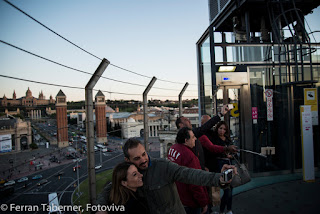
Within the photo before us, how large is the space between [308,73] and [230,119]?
2.46 metres

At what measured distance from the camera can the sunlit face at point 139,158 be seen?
167cm

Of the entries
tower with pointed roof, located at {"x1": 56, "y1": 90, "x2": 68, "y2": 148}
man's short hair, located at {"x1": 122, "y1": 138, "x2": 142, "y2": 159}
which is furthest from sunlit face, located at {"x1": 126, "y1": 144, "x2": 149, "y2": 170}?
tower with pointed roof, located at {"x1": 56, "y1": 90, "x2": 68, "y2": 148}

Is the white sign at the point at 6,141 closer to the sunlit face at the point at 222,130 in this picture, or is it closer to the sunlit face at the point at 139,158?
the sunlit face at the point at 139,158

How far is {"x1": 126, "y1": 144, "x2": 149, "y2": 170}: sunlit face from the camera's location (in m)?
1.67

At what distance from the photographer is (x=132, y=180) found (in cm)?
150

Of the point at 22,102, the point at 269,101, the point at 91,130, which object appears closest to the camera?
the point at 91,130

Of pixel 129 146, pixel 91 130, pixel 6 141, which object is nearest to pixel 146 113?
pixel 91 130

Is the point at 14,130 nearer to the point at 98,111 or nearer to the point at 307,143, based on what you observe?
the point at 98,111

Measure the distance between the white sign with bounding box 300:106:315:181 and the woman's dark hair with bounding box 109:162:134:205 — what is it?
487 centimetres

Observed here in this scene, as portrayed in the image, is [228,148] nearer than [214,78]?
Yes

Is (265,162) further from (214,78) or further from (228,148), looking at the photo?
(228,148)

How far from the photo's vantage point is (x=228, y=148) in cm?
307

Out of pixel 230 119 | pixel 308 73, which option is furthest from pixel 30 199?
pixel 308 73

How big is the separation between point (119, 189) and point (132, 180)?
4.4 inches
